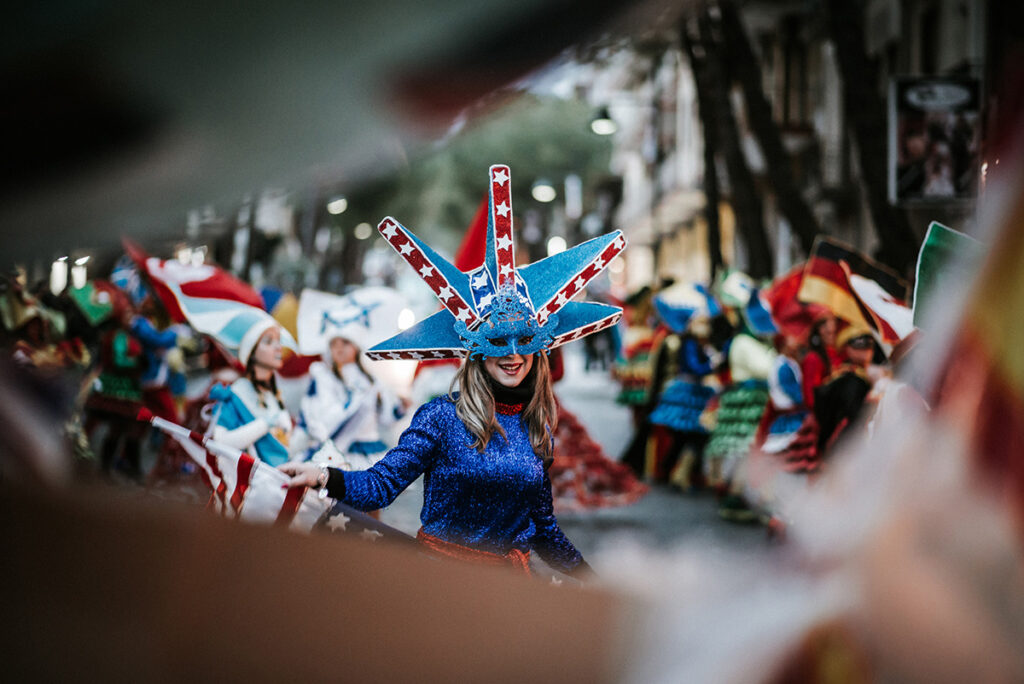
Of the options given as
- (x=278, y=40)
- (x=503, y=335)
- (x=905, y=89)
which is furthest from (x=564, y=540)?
(x=905, y=89)

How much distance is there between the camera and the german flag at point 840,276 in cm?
662

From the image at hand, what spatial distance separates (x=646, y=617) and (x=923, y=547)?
19 centimetres

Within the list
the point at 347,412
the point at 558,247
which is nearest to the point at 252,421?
the point at 347,412

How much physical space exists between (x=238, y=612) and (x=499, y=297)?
263cm

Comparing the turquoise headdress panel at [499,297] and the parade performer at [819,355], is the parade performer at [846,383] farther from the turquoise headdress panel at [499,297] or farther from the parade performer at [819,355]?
the turquoise headdress panel at [499,297]

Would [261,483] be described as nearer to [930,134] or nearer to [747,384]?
[747,384]

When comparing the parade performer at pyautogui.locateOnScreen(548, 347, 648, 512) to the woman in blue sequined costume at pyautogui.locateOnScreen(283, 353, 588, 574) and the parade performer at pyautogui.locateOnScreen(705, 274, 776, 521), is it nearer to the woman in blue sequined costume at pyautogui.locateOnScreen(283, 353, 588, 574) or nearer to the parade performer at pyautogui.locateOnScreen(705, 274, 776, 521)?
the parade performer at pyautogui.locateOnScreen(705, 274, 776, 521)

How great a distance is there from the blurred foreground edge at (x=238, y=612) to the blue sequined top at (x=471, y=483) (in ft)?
8.27

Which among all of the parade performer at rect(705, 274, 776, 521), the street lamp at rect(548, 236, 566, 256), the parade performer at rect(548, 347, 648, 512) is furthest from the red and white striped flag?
the parade performer at rect(548, 347, 648, 512)

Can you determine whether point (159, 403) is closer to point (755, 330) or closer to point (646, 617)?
point (755, 330)

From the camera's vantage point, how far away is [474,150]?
99 cm

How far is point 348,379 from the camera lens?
7.77 metres

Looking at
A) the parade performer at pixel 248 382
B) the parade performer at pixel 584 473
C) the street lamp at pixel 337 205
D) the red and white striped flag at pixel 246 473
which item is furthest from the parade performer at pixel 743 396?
the street lamp at pixel 337 205

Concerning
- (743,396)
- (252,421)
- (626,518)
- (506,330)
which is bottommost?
(626,518)
